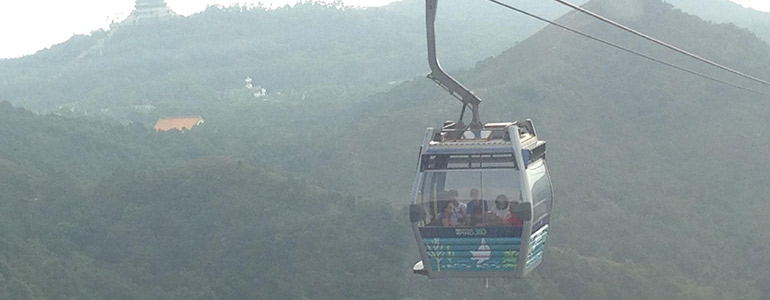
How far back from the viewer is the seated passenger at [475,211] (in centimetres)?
1623

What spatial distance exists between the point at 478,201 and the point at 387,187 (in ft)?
176

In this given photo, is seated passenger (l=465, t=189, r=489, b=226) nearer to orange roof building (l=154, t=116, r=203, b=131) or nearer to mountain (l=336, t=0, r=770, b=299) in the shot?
mountain (l=336, t=0, r=770, b=299)

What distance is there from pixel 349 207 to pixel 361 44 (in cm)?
13119

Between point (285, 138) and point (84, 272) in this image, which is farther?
point (285, 138)

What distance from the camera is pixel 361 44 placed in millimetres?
184875

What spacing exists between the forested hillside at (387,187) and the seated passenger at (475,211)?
93.4 feet

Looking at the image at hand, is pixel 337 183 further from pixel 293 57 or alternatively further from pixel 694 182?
pixel 293 57

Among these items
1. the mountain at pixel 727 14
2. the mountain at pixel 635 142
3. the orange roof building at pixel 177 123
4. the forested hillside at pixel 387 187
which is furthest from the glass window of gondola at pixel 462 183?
the mountain at pixel 727 14

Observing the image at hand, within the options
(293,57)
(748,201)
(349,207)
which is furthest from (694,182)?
(293,57)

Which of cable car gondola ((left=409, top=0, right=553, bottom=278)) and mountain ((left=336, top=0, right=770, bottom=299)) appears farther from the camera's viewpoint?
mountain ((left=336, top=0, right=770, bottom=299))

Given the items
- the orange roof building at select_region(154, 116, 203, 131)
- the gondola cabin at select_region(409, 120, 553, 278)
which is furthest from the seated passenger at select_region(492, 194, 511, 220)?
the orange roof building at select_region(154, 116, 203, 131)

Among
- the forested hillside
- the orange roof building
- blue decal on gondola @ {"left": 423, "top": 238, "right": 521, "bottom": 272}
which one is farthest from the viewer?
the orange roof building

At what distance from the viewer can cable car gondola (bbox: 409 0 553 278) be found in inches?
623

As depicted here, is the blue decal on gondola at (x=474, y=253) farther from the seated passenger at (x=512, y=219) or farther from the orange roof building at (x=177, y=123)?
the orange roof building at (x=177, y=123)
